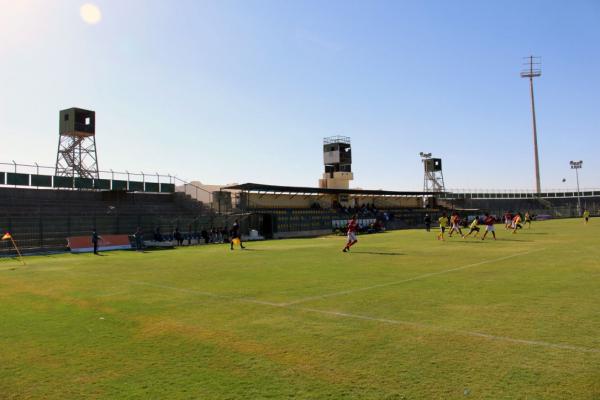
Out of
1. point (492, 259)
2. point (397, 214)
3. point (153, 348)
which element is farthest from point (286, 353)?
point (397, 214)

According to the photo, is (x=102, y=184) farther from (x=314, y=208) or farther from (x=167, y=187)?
(x=314, y=208)

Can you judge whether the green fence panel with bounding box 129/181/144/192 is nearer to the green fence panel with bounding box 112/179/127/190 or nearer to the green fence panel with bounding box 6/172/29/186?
the green fence panel with bounding box 112/179/127/190

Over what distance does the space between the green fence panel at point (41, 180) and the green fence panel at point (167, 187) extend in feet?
38.0

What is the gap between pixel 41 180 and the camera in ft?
140

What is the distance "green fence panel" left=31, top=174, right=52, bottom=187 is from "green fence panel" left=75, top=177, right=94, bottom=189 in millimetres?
2486

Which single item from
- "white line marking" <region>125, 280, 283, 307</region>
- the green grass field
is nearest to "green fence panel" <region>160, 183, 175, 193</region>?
the green grass field

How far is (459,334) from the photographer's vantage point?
739 cm

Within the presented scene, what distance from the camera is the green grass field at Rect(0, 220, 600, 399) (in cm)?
532

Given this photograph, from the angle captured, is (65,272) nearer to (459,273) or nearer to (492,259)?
(459,273)

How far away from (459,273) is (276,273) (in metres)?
6.22

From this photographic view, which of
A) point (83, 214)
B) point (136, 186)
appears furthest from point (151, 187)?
point (83, 214)

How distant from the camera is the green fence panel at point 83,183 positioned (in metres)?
45.2

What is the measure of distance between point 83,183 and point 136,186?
539 centimetres

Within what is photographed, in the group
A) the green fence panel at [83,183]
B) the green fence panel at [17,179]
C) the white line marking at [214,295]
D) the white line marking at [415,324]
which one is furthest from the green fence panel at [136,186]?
the white line marking at [415,324]
